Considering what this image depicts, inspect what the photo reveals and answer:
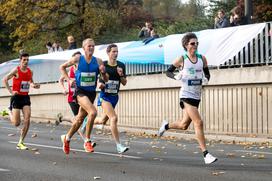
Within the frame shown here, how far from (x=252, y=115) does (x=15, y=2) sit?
27.0m

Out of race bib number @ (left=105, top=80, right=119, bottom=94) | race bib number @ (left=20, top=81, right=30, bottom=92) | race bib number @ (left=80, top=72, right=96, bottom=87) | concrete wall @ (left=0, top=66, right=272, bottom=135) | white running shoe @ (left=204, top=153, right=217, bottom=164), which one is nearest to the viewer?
white running shoe @ (left=204, top=153, right=217, bottom=164)

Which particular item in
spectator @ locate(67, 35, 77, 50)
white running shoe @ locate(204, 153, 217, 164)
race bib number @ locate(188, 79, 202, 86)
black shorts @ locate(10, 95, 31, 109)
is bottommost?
white running shoe @ locate(204, 153, 217, 164)

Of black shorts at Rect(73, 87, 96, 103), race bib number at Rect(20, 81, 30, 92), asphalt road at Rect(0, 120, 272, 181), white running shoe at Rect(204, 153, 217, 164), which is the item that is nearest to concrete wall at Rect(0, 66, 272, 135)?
asphalt road at Rect(0, 120, 272, 181)

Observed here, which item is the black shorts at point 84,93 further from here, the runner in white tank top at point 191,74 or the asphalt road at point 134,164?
the runner in white tank top at point 191,74

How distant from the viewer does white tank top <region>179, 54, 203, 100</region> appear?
36.5 ft

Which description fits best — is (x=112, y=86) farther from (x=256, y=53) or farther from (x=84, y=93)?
(x=256, y=53)

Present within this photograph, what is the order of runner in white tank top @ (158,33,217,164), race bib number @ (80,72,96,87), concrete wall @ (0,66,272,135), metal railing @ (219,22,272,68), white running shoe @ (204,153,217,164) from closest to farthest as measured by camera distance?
white running shoe @ (204,153,217,164)
runner in white tank top @ (158,33,217,164)
race bib number @ (80,72,96,87)
concrete wall @ (0,66,272,135)
metal railing @ (219,22,272,68)

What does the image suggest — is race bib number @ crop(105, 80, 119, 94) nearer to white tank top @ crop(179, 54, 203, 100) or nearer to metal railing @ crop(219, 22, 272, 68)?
white tank top @ crop(179, 54, 203, 100)

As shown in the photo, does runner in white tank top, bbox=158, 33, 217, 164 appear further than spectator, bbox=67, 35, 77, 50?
No

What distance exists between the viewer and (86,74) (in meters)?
12.2

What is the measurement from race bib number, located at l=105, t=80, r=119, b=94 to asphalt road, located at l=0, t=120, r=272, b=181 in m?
1.17

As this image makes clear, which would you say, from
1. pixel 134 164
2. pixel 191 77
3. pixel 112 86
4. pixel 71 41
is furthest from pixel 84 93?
pixel 71 41

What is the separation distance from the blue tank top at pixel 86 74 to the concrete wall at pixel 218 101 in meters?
6.41

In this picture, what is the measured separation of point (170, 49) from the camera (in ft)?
69.9
